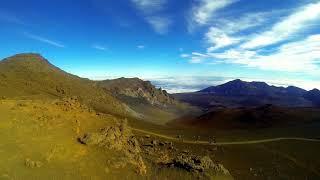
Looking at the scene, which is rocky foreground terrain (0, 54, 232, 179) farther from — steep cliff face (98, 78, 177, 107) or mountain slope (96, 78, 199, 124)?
steep cliff face (98, 78, 177, 107)

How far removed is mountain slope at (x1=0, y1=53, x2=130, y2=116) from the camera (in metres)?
74.0

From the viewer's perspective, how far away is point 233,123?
360 feet

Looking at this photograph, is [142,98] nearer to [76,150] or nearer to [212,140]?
[212,140]

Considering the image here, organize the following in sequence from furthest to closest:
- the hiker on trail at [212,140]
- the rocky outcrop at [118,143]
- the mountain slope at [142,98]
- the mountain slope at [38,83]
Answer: the mountain slope at [142,98] < the mountain slope at [38,83] < the hiker on trail at [212,140] < the rocky outcrop at [118,143]

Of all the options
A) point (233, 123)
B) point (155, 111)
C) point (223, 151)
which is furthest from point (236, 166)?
point (155, 111)

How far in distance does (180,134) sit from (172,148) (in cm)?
1484

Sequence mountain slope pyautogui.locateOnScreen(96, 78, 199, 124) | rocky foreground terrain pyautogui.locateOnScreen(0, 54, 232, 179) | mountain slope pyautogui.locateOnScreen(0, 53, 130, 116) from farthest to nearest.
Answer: mountain slope pyautogui.locateOnScreen(96, 78, 199, 124), mountain slope pyautogui.locateOnScreen(0, 53, 130, 116), rocky foreground terrain pyautogui.locateOnScreen(0, 54, 232, 179)

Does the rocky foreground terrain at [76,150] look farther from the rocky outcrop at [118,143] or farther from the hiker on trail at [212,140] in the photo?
the hiker on trail at [212,140]

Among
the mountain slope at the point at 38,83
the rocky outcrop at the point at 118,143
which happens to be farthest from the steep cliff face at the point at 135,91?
the rocky outcrop at the point at 118,143

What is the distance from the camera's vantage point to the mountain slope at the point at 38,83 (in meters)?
74.0

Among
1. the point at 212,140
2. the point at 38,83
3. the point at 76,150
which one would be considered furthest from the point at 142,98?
the point at 76,150

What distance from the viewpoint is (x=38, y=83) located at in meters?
88.5

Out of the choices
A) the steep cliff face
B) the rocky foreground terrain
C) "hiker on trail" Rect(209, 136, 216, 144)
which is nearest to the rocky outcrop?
the rocky foreground terrain

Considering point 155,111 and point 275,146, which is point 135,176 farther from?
point 155,111
